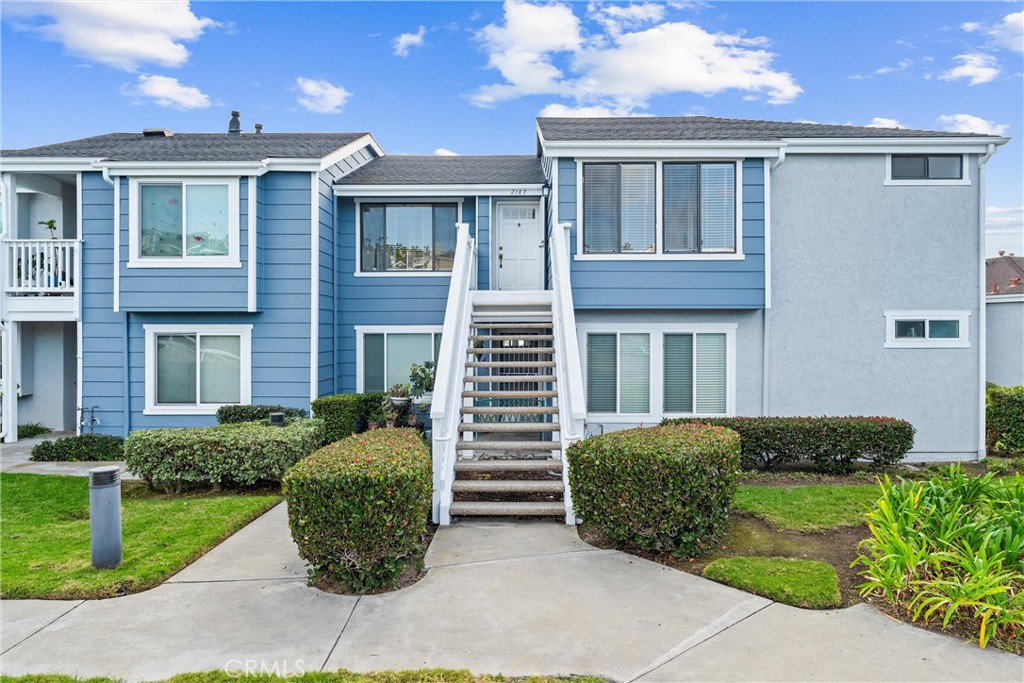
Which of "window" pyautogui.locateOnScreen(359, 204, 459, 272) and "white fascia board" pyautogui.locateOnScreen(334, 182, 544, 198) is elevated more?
"white fascia board" pyautogui.locateOnScreen(334, 182, 544, 198)

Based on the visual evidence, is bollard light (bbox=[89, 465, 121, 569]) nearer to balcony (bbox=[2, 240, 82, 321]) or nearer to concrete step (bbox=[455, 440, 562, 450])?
concrete step (bbox=[455, 440, 562, 450])

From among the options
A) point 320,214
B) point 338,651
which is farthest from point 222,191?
point 338,651

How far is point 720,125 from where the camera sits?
35.9 ft

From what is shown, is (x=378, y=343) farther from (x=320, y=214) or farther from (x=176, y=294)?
(x=176, y=294)

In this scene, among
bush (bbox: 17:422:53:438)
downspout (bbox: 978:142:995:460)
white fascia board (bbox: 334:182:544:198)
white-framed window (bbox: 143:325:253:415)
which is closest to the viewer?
downspout (bbox: 978:142:995:460)

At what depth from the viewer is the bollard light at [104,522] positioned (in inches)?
192

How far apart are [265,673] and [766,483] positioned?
6.61 metres

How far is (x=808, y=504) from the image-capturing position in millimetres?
6543

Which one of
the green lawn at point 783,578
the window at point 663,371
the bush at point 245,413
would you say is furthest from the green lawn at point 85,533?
the window at point 663,371

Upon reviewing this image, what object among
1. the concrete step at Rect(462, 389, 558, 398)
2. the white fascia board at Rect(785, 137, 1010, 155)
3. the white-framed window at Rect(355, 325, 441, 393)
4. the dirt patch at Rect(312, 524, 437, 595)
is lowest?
the dirt patch at Rect(312, 524, 437, 595)

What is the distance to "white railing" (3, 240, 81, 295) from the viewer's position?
10367 millimetres

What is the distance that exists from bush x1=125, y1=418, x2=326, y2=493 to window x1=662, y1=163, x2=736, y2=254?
6.72 m

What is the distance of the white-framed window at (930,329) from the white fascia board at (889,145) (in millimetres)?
2700

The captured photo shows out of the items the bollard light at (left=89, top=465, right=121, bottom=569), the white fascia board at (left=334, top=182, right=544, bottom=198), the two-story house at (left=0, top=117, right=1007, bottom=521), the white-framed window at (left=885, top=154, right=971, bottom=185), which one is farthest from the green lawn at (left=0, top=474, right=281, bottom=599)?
the white-framed window at (left=885, top=154, right=971, bottom=185)
